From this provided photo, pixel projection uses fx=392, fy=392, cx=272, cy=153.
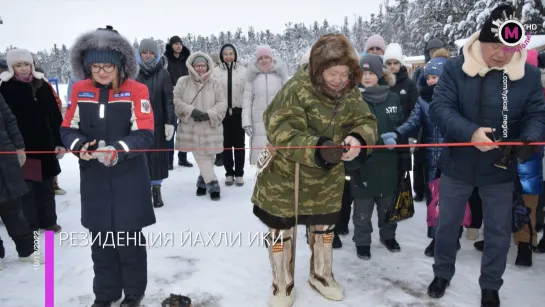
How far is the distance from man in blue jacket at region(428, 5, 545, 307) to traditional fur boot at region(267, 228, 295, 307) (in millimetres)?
1226

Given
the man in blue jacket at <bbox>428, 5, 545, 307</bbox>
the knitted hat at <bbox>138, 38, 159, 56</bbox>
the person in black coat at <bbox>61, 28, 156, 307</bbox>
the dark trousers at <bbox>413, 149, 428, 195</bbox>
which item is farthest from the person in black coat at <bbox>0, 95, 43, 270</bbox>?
the dark trousers at <bbox>413, 149, 428, 195</bbox>

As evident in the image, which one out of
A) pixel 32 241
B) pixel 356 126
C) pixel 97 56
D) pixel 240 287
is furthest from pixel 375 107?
pixel 32 241

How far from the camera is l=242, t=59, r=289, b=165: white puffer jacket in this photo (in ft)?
20.9

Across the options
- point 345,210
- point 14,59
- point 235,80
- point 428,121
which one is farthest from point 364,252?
point 14,59

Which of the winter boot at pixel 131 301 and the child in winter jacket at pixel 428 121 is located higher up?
the child in winter jacket at pixel 428 121

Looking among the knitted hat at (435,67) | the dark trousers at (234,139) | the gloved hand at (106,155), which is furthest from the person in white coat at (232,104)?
the gloved hand at (106,155)

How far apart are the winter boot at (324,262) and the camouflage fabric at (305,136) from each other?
0.77ft

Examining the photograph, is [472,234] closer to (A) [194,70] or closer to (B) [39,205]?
(A) [194,70]

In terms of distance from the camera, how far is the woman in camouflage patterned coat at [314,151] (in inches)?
110

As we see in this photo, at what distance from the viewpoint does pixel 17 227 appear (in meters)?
4.03

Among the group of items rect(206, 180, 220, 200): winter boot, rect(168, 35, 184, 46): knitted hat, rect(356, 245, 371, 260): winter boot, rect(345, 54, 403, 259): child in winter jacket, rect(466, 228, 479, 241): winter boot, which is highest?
rect(168, 35, 184, 46): knitted hat

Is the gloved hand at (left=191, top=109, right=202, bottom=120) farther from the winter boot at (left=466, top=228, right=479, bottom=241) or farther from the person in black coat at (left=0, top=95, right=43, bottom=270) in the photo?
the winter boot at (left=466, top=228, right=479, bottom=241)

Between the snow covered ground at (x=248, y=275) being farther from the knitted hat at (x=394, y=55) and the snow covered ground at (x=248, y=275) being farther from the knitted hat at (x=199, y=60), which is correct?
the knitted hat at (x=199, y=60)

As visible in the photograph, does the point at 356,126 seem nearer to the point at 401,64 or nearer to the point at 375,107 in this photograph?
the point at 375,107
